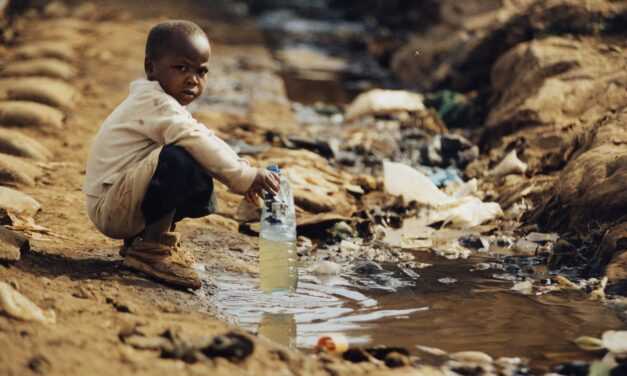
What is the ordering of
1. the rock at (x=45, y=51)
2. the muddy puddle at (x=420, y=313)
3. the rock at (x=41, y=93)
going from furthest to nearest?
the rock at (x=45, y=51) < the rock at (x=41, y=93) < the muddy puddle at (x=420, y=313)

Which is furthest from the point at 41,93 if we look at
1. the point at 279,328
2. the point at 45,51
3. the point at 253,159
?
the point at 279,328

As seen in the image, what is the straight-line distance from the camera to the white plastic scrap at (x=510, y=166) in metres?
6.13

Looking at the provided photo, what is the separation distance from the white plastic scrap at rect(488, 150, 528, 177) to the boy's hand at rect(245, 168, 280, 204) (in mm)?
2649

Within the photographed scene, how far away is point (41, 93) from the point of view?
7617mm

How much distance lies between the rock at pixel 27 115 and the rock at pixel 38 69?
1249mm

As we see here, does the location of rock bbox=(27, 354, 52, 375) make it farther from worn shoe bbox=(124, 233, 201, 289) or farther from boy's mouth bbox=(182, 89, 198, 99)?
boy's mouth bbox=(182, 89, 198, 99)

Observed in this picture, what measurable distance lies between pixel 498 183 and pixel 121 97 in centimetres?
362

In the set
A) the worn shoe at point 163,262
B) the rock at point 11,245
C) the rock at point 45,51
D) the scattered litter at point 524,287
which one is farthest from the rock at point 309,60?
the rock at point 11,245

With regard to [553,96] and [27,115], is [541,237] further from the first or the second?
[27,115]

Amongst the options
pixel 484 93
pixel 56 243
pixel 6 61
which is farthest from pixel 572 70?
pixel 6 61

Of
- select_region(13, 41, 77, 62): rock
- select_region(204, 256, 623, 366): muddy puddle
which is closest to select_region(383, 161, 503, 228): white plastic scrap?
select_region(204, 256, 623, 366): muddy puddle

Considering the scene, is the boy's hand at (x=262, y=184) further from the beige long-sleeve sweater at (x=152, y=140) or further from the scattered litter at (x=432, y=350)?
the scattered litter at (x=432, y=350)

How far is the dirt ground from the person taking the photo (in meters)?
2.81

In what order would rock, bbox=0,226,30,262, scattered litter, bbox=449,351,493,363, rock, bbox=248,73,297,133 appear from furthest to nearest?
rock, bbox=248,73,297,133 → rock, bbox=0,226,30,262 → scattered litter, bbox=449,351,493,363
